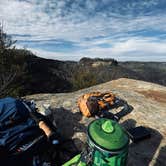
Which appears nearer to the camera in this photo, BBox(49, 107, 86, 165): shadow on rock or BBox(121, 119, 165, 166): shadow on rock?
BBox(49, 107, 86, 165): shadow on rock

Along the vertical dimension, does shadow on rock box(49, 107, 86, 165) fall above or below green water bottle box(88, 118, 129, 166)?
below

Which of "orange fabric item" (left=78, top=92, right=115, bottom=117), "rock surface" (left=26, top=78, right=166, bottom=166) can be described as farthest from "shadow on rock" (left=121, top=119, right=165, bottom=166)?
"orange fabric item" (left=78, top=92, right=115, bottom=117)

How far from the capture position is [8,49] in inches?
928

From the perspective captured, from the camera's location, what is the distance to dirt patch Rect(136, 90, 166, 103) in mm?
10458

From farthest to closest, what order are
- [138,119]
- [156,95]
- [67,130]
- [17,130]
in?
[156,95] < [138,119] < [67,130] < [17,130]

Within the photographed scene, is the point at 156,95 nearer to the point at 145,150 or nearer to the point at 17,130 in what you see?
the point at 145,150

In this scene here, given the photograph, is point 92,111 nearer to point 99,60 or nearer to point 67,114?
point 67,114

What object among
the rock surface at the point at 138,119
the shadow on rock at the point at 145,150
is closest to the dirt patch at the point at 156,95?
the rock surface at the point at 138,119

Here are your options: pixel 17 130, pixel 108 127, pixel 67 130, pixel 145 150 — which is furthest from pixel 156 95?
pixel 108 127

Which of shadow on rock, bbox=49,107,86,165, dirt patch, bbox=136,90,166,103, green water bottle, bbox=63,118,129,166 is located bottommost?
shadow on rock, bbox=49,107,86,165

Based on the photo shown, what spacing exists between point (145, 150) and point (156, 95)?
16.0 ft

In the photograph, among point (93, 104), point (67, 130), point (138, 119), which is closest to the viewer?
point (67, 130)

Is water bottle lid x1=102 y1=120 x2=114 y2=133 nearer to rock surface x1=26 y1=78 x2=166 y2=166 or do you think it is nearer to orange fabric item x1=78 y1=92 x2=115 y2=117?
rock surface x1=26 y1=78 x2=166 y2=166

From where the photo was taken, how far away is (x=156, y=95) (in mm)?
10969
